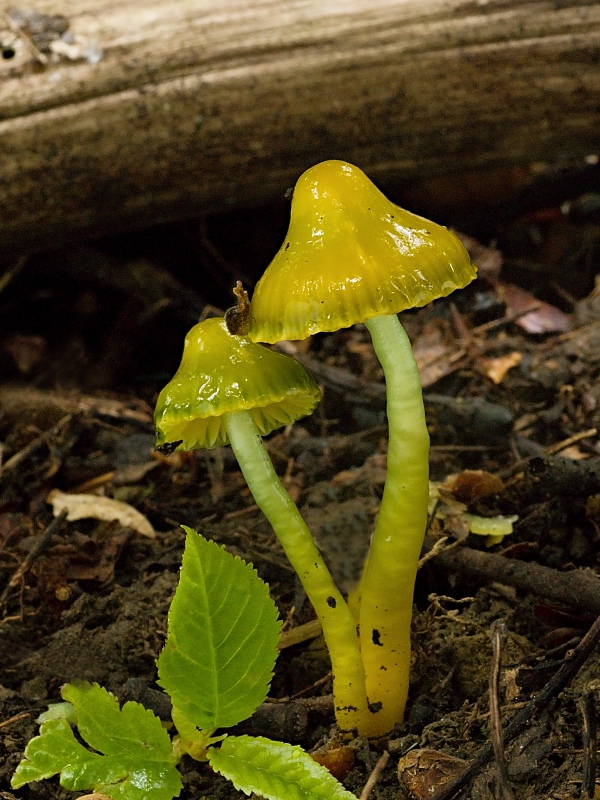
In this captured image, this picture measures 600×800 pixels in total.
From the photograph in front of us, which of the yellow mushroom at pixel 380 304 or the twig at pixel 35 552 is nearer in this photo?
the yellow mushroom at pixel 380 304

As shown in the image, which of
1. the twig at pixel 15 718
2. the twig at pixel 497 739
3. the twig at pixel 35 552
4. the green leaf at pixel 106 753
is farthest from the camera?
the twig at pixel 35 552

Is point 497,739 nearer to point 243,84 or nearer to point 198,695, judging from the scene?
point 198,695

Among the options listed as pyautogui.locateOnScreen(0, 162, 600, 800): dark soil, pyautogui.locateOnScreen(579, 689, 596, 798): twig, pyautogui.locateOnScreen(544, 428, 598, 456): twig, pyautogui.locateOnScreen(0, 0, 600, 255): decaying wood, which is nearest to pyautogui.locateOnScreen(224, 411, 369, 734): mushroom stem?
pyautogui.locateOnScreen(0, 162, 600, 800): dark soil

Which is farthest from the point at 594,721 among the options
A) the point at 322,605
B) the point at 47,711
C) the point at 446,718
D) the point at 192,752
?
the point at 47,711

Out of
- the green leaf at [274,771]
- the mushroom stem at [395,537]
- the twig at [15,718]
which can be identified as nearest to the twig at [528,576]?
the mushroom stem at [395,537]

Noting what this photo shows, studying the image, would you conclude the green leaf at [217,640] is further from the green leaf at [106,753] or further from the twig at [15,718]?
the twig at [15,718]

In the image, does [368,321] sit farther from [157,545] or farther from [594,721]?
[157,545]
